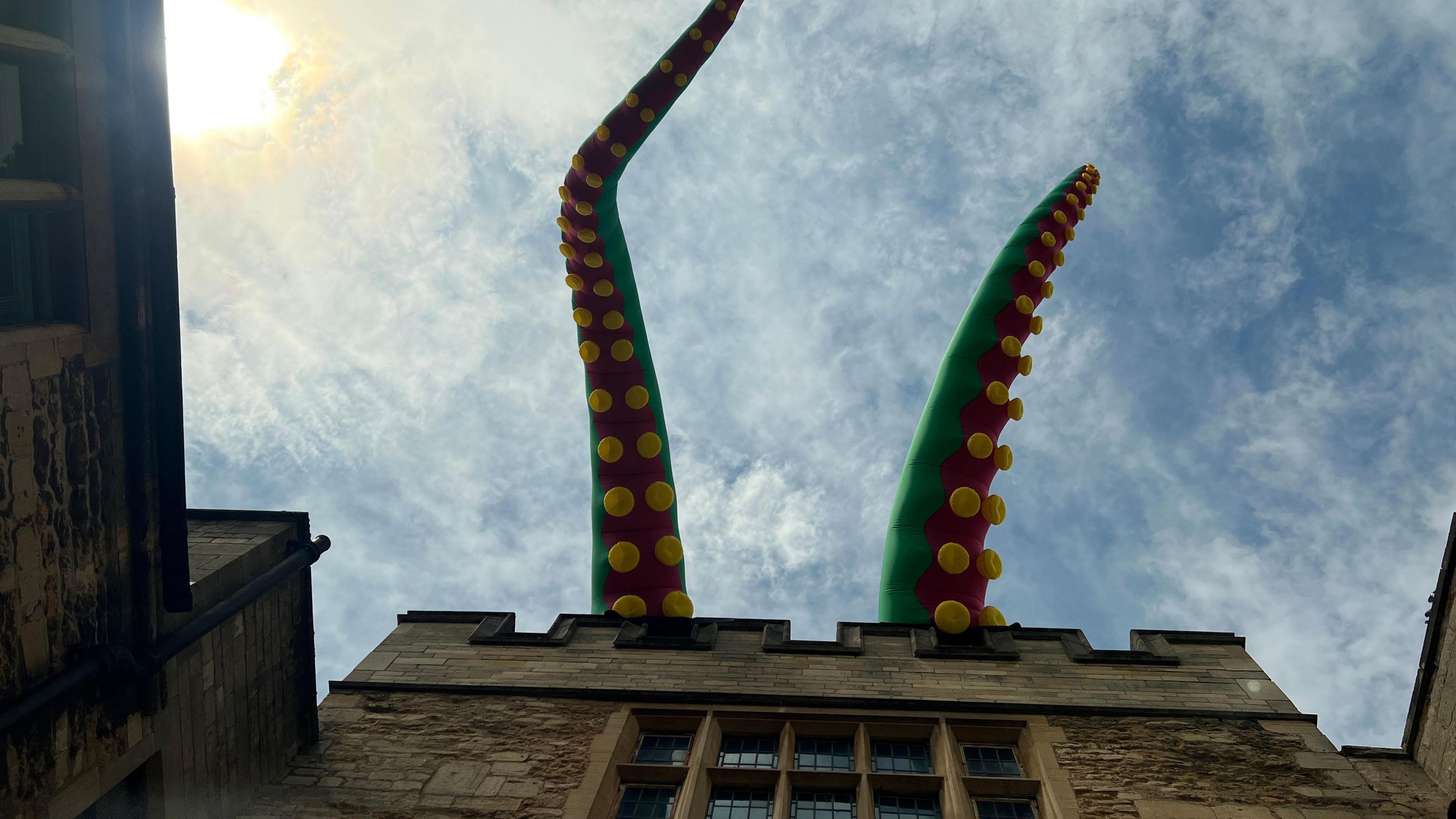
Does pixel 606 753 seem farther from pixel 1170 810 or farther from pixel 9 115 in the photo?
pixel 9 115

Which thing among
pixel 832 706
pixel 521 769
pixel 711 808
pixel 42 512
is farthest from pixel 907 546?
pixel 42 512

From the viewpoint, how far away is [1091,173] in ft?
49.4

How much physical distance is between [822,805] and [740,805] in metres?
0.75

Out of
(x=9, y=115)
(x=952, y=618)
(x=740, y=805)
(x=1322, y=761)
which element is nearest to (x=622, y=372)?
(x=952, y=618)

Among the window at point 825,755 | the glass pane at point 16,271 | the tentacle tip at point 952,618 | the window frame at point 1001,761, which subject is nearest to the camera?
the glass pane at point 16,271

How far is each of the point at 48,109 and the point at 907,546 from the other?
32.3ft

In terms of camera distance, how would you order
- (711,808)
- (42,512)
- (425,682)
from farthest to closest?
1. (425,682)
2. (711,808)
3. (42,512)

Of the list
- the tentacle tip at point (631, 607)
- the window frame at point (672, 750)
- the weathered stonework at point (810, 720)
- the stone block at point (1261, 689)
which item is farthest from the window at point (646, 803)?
the stone block at point (1261, 689)

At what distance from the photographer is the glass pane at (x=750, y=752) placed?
9.95m

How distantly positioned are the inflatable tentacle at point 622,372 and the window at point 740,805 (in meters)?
3.01

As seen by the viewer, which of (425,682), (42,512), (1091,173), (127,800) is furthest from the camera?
(1091,173)

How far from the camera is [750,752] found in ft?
33.3

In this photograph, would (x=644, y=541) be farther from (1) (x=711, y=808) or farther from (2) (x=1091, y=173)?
(2) (x=1091, y=173)

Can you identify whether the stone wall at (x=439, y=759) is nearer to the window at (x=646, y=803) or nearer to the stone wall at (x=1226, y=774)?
the window at (x=646, y=803)
